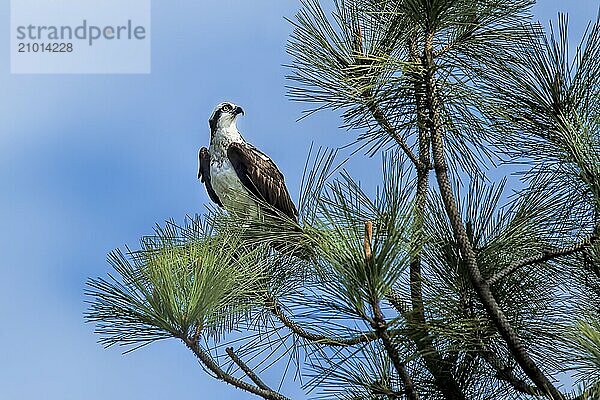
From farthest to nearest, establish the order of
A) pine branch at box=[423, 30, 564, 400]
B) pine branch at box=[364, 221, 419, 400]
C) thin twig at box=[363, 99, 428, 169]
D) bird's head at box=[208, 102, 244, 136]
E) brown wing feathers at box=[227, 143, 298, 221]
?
bird's head at box=[208, 102, 244, 136] < brown wing feathers at box=[227, 143, 298, 221] < thin twig at box=[363, 99, 428, 169] < pine branch at box=[423, 30, 564, 400] < pine branch at box=[364, 221, 419, 400]

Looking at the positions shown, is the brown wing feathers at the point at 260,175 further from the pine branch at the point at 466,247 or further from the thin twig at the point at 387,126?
the pine branch at the point at 466,247

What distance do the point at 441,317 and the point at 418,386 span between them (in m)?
0.15

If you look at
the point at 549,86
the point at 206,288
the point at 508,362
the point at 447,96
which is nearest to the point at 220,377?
the point at 206,288

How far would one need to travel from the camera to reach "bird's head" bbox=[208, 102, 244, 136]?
3.68 metres

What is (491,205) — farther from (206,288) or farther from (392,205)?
(206,288)

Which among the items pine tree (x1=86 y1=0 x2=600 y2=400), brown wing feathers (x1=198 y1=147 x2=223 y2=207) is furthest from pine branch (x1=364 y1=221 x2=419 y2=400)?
brown wing feathers (x1=198 y1=147 x2=223 y2=207)

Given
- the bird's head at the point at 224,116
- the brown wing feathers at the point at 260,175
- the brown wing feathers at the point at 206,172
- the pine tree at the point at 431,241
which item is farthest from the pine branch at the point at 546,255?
the bird's head at the point at 224,116

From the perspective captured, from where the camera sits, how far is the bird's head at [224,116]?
12.1ft

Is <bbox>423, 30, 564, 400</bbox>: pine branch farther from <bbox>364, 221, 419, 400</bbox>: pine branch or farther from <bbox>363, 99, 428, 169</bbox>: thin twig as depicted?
<bbox>364, 221, 419, 400</bbox>: pine branch

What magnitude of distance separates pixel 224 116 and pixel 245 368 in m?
1.82

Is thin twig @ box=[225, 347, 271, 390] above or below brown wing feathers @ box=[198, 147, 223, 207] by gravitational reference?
below

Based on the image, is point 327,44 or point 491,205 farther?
point 327,44

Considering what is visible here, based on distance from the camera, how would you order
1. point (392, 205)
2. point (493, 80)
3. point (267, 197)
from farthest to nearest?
point (267, 197)
point (493, 80)
point (392, 205)

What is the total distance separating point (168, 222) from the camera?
228 cm
